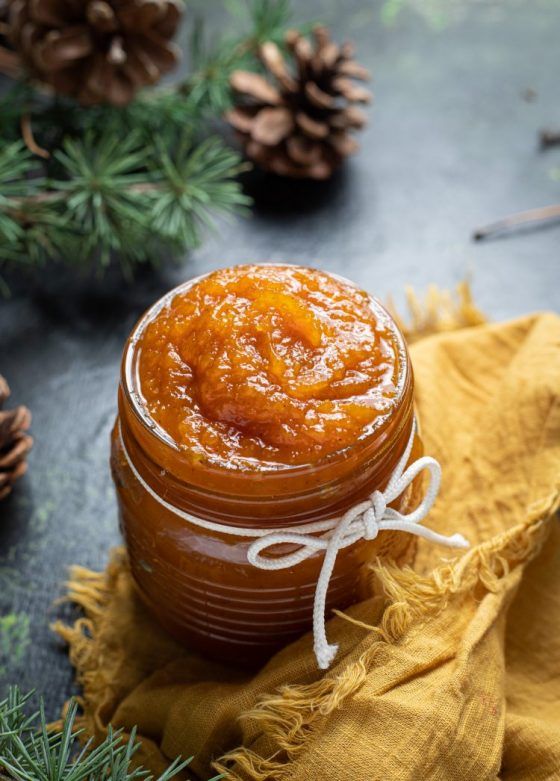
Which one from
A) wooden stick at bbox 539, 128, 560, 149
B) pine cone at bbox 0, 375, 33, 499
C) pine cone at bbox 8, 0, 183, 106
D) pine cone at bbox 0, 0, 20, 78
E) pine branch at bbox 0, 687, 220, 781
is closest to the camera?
pine branch at bbox 0, 687, 220, 781

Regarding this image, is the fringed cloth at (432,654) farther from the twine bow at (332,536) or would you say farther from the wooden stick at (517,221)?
the wooden stick at (517,221)

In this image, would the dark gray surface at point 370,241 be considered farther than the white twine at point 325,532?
Yes

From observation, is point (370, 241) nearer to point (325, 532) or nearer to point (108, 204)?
point (108, 204)

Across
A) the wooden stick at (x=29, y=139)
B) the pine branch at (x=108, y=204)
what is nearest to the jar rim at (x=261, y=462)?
the pine branch at (x=108, y=204)

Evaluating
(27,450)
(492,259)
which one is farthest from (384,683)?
(492,259)

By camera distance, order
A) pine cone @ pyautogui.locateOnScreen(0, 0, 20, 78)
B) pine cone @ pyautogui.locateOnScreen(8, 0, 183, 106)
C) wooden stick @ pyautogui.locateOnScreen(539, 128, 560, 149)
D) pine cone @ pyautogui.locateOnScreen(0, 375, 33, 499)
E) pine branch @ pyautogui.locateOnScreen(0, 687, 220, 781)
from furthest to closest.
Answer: wooden stick @ pyautogui.locateOnScreen(539, 128, 560, 149), pine cone @ pyautogui.locateOnScreen(0, 0, 20, 78), pine cone @ pyautogui.locateOnScreen(8, 0, 183, 106), pine cone @ pyautogui.locateOnScreen(0, 375, 33, 499), pine branch @ pyautogui.locateOnScreen(0, 687, 220, 781)

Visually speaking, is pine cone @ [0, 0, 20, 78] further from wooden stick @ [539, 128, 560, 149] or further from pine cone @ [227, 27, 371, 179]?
wooden stick @ [539, 128, 560, 149]

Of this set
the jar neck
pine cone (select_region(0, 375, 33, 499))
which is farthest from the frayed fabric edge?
pine cone (select_region(0, 375, 33, 499))
